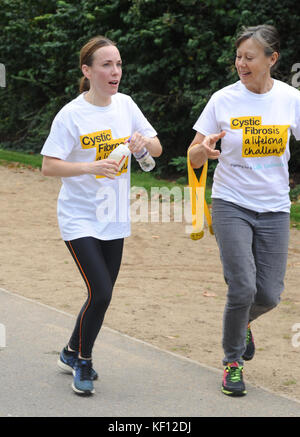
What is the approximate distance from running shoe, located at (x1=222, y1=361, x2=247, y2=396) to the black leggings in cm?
84

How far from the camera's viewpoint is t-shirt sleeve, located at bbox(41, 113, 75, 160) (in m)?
4.49

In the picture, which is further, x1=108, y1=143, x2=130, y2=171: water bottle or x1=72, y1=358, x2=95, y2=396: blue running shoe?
x1=72, y1=358, x2=95, y2=396: blue running shoe

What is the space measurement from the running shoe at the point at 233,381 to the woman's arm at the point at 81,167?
1394 mm

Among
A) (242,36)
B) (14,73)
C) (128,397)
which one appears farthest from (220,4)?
(128,397)

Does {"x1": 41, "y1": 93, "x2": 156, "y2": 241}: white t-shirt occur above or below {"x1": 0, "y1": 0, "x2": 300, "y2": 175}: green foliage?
below

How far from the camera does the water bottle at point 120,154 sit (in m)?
4.45

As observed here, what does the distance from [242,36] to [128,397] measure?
7.47 feet

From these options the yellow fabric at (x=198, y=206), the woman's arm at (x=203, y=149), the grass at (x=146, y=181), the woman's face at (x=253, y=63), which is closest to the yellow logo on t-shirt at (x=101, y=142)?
the woman's arm at (x=203, y=149)

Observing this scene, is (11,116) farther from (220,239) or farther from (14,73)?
(220,239)

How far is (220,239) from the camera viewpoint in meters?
4.71

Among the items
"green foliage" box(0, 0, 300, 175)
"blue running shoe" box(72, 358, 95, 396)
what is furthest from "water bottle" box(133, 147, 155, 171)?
"green foliage" box(0, 0, 300, 175)

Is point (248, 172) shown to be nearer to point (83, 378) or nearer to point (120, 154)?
point (120, 154)

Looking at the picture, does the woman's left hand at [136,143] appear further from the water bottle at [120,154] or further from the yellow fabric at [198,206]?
the yellow fabric at [198,206]

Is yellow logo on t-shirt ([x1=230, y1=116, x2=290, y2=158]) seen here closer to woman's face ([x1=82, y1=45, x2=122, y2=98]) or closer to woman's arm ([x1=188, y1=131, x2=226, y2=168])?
woman's arm ([x1=188, y1=131, x2=226, y2=168])
